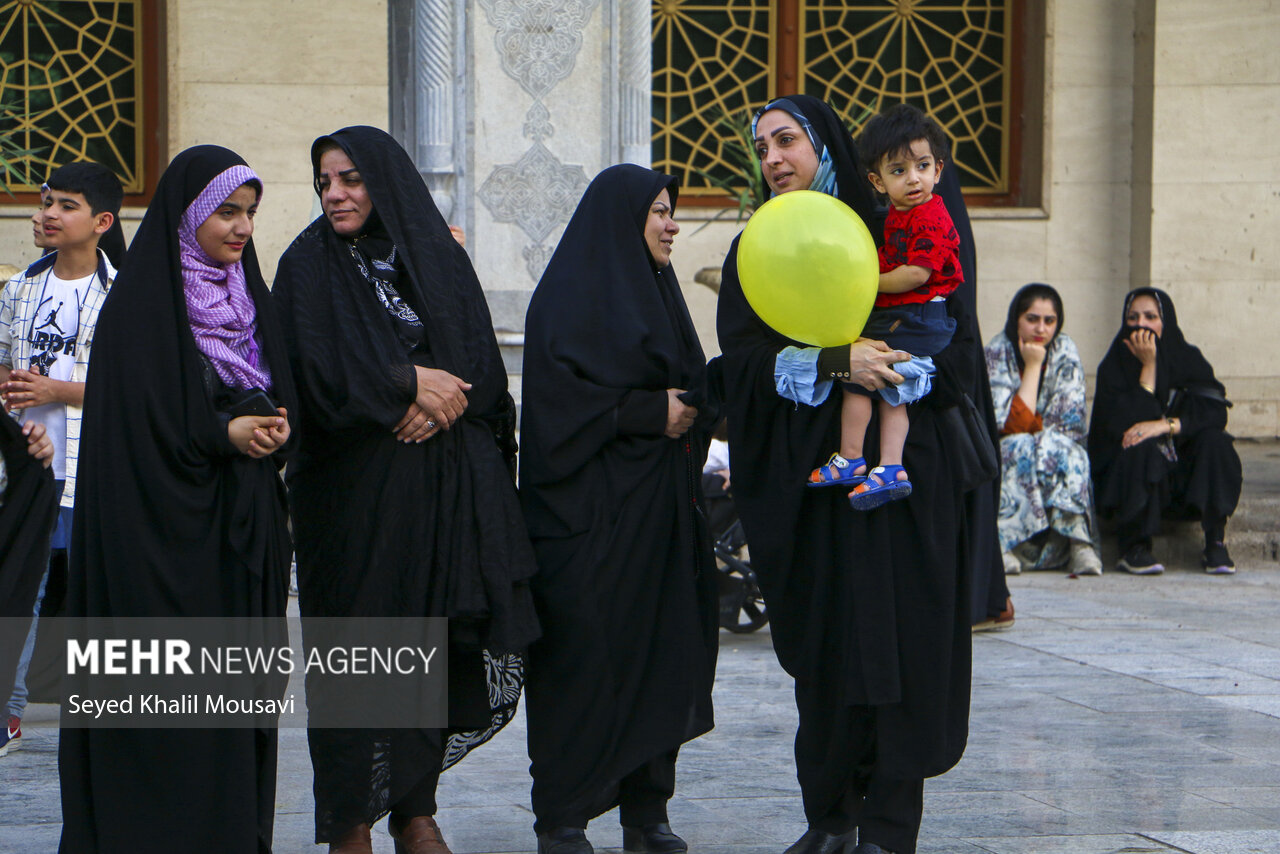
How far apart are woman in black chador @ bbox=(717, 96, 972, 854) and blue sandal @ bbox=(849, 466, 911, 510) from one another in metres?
0.07

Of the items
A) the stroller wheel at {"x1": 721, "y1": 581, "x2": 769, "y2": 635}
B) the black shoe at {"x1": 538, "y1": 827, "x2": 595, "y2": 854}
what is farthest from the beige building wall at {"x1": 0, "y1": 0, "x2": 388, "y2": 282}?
the black shoe at {"x1": 538, "y1": 827, "x2": 595, "y2": 854}

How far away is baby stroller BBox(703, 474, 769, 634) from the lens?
5.67 m

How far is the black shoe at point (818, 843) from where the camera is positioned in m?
3.32

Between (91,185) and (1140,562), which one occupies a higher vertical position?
(91,185)

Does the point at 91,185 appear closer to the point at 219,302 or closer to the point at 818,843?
the point at 219,302

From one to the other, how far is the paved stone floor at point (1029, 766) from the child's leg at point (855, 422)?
0.84 m

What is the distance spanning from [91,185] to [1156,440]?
4.86 metres

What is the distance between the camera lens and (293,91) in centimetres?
854

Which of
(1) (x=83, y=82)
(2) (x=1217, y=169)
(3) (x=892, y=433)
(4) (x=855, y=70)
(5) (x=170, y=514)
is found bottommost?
(5) (x=170, y=514)

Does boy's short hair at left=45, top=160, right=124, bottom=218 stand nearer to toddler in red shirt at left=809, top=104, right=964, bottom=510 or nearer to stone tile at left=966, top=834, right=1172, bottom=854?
toddler in red shirt at left=809, top=104, right=964, bottom=510

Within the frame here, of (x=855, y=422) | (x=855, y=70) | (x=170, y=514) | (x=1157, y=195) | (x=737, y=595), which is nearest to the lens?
(x=170, y=514)

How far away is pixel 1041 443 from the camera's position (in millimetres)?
7195

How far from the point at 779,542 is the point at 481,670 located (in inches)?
26.1

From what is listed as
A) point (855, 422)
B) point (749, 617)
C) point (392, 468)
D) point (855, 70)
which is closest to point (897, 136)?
point (855, 422)
